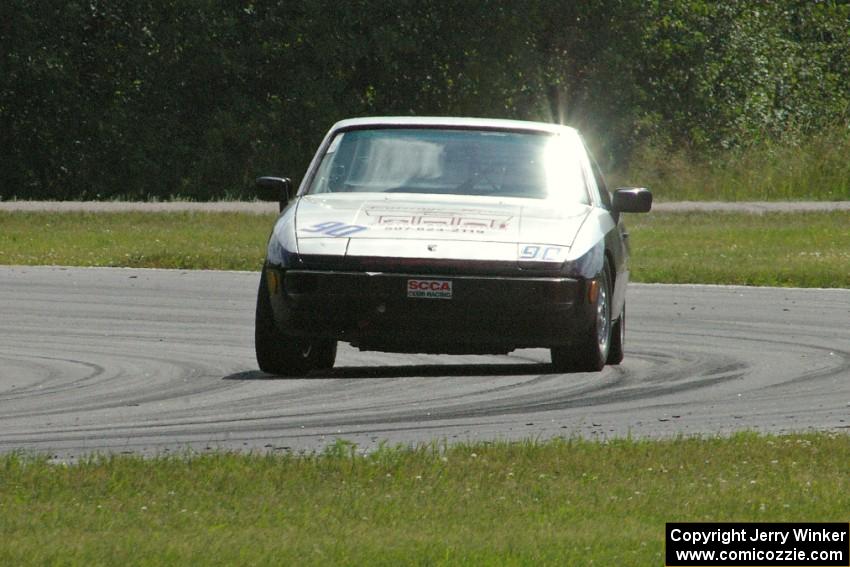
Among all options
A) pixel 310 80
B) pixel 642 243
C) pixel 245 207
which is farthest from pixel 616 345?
pixel 310 80

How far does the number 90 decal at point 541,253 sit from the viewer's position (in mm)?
10781

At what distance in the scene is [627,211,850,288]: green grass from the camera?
19.9 m

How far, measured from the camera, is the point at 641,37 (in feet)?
139

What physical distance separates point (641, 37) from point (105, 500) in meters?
36.0

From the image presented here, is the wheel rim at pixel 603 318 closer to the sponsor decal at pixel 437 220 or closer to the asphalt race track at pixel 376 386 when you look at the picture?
the asphalt race track at pixel 376 386

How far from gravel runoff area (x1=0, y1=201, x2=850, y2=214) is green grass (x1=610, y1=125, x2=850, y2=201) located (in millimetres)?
2143

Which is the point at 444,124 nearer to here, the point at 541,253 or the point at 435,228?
the point at 435,228

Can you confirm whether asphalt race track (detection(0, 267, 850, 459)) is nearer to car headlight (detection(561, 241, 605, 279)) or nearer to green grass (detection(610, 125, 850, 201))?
car headlight (detection(561, 241, 605, 279))

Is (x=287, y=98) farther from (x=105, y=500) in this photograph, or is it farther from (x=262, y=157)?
(x=105, y=500)

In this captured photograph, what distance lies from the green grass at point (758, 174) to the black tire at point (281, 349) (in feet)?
77.5

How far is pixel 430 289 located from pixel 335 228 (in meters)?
0.71

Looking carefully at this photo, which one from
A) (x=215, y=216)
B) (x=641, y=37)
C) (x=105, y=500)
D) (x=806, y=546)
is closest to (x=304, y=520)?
(x=105, y=500)

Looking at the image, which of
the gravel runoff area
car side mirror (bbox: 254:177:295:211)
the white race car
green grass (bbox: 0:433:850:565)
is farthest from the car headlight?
the gravel runoff area

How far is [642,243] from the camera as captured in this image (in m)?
25.0
